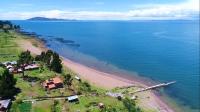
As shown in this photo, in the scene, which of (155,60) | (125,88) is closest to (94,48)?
(155,60)

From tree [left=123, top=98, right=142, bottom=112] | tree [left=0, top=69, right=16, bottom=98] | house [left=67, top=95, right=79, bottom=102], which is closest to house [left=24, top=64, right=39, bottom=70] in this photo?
tree [left=0, top=69, right=16, bottom=98]

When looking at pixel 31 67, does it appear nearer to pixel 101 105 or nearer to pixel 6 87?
pixel 6 87

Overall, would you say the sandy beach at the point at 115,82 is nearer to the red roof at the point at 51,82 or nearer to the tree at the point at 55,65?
the tree at the point at 55,65

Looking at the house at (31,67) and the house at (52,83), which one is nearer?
the house at (52,83)

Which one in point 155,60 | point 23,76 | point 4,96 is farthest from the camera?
point 155,60

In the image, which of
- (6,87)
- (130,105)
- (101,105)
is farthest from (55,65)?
(130,105)

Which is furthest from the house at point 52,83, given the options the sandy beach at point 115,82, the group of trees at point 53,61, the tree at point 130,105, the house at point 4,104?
the tree at point 130,105

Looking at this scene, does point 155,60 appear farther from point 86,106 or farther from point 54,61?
point 86,106
